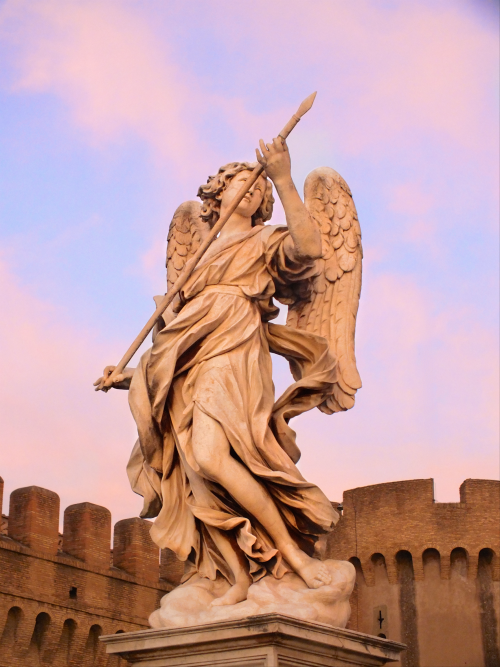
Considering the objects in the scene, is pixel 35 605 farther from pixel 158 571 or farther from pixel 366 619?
pixel 366 619

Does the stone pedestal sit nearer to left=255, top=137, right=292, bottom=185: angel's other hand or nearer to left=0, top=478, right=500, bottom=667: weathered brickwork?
left=255, top=137, right=292, bottom=185: angel's other hand

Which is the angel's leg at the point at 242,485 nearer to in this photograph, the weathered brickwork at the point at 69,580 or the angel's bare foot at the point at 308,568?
the angel's bare foot at the point at 308,568

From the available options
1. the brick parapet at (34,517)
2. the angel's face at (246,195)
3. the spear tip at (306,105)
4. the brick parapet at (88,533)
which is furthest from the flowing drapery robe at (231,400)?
the brick parapet at (88,533)

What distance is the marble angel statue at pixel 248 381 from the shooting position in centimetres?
509

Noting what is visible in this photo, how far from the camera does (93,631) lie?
18.7 m

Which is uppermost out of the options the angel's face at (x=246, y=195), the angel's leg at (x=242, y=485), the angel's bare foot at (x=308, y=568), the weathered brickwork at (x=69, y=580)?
the weathered brickwork at (x=69, y=580)

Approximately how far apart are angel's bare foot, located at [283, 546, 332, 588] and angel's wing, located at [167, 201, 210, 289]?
1.76 m

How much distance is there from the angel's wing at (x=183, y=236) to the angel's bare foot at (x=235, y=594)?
5.84 feet

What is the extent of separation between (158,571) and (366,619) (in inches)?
333

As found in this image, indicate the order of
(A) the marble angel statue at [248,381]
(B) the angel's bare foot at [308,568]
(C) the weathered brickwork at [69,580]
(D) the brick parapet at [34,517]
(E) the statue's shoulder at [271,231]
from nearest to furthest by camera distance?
(B) the angel's bare foot at [308,568], (A) the marble angel statue at [248,381], (E) the statue's shoulder at [271,231], (D) the brick parapet at [34,517], (C) the weathered brickwork at [69,580]

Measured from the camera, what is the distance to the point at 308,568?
5.00 m

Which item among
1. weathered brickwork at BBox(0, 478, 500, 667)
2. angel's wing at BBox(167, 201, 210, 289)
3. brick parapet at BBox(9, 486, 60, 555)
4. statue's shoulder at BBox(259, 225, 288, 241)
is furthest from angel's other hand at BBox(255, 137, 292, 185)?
weathered brickwork at BBox(0, 478, 500, 667)

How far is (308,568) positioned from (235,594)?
34 cm

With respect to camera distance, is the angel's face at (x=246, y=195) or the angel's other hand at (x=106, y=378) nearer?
the angel's other hand at (x=106, y=378)
